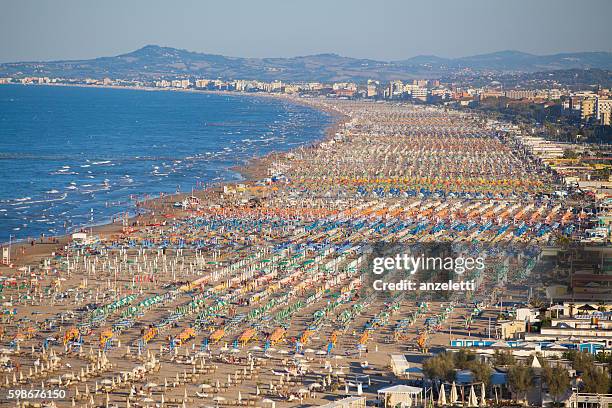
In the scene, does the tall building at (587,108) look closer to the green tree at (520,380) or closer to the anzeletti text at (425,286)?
the anzeletti text at (425,286)

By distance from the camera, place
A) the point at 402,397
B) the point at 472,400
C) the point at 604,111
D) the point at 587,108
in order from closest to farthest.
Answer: the point at 472,400, the point at 402,397, the point at 604,111, the point at 587,108

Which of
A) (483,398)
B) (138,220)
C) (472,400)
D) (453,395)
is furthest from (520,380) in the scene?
(138,220)

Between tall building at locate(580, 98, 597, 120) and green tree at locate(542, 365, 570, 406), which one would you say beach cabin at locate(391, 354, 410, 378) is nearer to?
green tree at locate(542, 365, 570, 406)

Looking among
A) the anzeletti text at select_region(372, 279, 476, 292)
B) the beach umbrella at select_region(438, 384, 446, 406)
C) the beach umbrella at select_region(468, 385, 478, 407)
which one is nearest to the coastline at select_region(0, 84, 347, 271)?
the anzeletti text at select_region(372, 279, 476, 292)

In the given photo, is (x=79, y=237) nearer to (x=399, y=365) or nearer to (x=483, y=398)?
(x=399, y=365)

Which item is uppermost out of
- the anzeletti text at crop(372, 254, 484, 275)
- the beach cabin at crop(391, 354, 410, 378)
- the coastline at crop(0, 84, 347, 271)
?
the anzeletti text at crop(372, 254, 484, 275)

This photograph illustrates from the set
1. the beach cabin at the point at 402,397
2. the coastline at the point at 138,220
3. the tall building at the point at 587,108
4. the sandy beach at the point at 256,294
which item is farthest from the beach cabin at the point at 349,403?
the tall building at the point at 587,108
